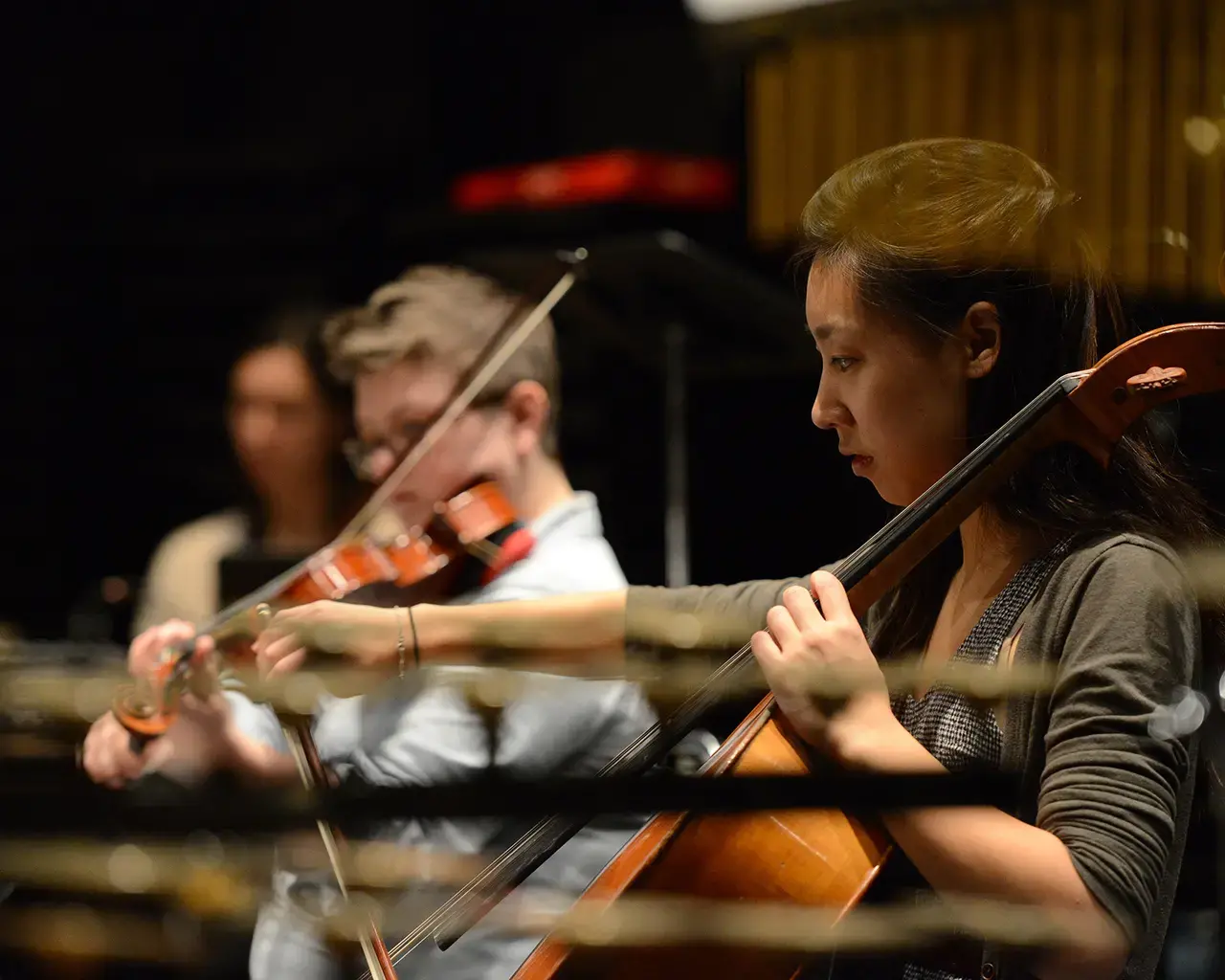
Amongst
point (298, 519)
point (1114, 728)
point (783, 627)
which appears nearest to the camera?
point (1114, 728)

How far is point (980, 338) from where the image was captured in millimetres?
917

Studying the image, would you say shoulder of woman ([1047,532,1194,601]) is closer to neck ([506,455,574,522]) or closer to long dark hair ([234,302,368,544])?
neck ([506,455,574,522])

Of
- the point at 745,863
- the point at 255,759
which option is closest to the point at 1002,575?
the point at 745,863

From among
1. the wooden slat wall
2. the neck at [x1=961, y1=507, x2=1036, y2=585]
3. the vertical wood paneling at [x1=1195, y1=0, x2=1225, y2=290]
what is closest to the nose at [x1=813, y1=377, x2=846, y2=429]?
the neck at [x1=961, y1=507, x2=1036, y2=585]

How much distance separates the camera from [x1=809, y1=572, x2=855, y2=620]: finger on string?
875 millimetres

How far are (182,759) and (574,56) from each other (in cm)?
112

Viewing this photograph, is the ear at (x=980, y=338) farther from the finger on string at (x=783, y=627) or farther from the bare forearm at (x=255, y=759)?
the bare forearm at (x=255, y=759)

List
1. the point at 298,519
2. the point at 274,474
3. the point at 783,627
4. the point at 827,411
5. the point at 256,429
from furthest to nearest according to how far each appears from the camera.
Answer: the point at 256,429, the point at 274,474, the point at 298,519, the point at 827,411, the point at 783,627

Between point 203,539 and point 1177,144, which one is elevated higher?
point 1177,144

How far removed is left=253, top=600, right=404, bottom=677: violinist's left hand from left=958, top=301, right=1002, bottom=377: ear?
20.2 inches

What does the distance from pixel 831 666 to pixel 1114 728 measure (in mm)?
166

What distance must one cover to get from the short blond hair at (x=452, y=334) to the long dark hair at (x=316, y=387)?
0.10m

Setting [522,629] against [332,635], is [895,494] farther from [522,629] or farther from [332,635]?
[332,635]

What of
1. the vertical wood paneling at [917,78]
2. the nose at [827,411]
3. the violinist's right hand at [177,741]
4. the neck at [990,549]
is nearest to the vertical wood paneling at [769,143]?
the vertical wood paneling at [917,78]
